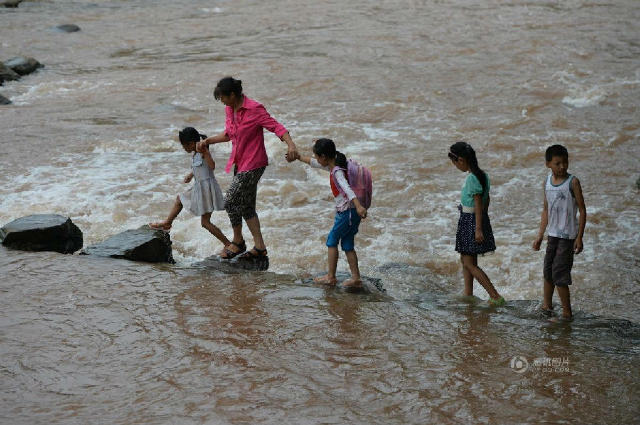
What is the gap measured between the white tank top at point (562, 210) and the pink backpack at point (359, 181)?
1.42 meters

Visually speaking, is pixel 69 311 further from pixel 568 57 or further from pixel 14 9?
pixel 14 9

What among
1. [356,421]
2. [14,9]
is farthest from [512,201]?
[14,9]

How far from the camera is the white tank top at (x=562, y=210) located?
211 inches

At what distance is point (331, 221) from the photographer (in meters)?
9.05

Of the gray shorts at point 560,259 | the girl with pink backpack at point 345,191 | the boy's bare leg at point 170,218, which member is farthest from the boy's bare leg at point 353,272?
the boy's bare leg at point 170,218

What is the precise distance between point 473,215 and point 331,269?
50.4 inches

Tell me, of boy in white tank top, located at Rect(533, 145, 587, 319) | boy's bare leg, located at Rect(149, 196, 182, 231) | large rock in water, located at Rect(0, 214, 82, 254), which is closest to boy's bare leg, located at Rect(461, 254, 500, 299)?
boy in white tank top, located at Rect(533, 145, 587, 319)

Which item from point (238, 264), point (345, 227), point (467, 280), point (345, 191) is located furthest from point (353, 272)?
point (238, 264)

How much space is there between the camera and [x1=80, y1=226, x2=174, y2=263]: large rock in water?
22.1 feet

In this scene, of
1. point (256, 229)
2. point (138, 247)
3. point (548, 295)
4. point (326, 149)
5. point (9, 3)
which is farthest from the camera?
point (9, 3)

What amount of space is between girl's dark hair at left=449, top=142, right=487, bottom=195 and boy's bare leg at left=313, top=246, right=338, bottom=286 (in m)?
1.29

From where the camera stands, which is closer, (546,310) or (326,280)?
(546,310)

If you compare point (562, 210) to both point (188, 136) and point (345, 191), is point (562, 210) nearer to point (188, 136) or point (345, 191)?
point (345, 191)

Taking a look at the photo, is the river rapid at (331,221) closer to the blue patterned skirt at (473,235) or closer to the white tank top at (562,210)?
the blue patterned skirt at (473,235)
